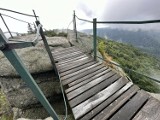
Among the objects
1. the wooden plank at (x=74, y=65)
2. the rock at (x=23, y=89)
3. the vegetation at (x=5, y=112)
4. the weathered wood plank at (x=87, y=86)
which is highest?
the weathered wood plank at (x=87, y=86)

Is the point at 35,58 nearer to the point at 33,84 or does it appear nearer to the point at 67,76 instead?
the point at 67,76

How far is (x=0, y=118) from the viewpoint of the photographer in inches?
225

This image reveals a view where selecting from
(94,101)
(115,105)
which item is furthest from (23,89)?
(115,105)

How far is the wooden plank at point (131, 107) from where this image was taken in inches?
95.1

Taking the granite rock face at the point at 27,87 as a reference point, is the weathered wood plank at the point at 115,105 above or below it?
above

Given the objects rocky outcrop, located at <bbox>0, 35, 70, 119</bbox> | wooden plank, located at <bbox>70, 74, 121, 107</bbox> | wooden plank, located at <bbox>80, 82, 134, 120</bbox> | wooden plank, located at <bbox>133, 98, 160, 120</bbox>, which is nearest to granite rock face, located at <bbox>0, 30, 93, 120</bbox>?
rocky outcrop, located at <bbox>0, 35, 70, 119</bbox>

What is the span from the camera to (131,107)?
101 inches

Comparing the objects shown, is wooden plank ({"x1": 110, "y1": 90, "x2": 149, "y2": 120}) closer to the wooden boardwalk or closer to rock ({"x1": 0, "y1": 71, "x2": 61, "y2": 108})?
the wooden boardwalk

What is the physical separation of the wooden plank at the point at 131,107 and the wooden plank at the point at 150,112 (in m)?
0.08

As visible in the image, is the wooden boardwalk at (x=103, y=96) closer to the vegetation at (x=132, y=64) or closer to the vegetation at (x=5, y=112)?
the vegetation at (x=132, y=64)

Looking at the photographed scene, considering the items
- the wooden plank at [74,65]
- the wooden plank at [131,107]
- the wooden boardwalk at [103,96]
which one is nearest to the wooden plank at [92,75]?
the wooden boardwalk at [103,96]

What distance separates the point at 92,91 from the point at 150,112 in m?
1.17

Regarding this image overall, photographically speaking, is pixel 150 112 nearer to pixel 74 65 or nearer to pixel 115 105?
pixel 115 105

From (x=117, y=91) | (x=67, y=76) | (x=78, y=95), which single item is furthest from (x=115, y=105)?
(x=67, y=76)
